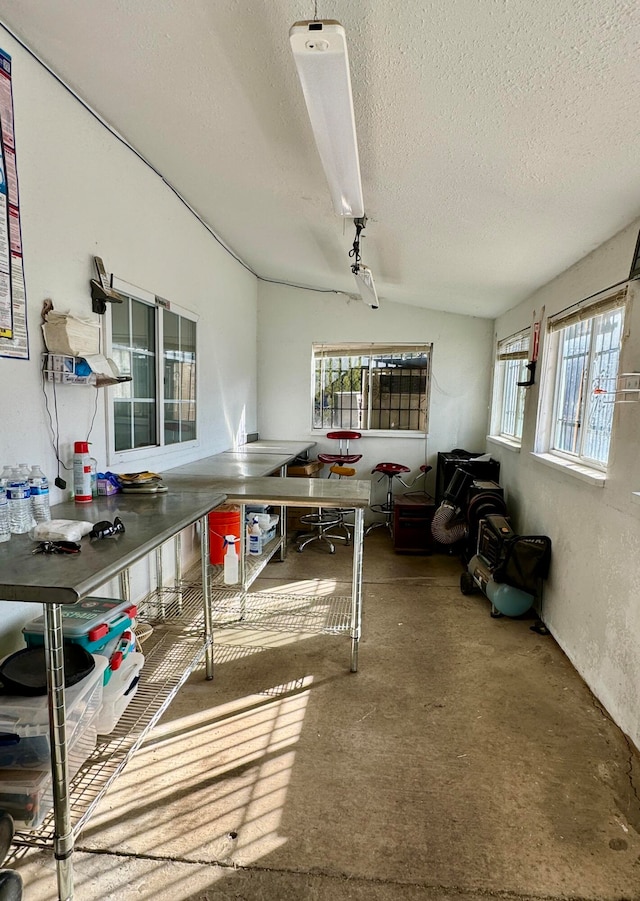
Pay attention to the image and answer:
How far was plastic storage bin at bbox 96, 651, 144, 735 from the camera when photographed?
1.73 m

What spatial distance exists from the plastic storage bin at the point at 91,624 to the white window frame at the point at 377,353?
13.0 feet

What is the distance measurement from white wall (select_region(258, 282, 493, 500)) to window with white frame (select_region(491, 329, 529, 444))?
0.31 metres

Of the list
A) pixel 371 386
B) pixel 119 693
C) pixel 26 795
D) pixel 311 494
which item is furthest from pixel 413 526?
pixel 26 795

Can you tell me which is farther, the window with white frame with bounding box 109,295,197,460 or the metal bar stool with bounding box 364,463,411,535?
the metal bar stool with bounding box 364,463,411,535

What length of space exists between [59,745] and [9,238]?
180 centimetres

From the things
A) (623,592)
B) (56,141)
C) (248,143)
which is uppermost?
(248,143)

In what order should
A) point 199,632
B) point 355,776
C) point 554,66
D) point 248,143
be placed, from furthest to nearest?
point 199,632 < point 248,143 < point 355,776 < point 554,66

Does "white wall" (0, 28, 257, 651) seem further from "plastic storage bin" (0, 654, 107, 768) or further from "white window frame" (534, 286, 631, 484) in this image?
"white window frame" (534, 286, 631, 484)

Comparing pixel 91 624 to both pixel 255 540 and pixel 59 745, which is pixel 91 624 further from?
pixel 255 540

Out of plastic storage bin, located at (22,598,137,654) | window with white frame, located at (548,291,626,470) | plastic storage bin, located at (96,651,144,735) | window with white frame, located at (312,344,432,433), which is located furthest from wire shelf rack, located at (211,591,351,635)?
window with white frame, located at (312,344,432,433)

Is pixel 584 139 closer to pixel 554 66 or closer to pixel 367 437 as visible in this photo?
pixel 554 66

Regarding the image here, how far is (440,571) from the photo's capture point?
4.14 m

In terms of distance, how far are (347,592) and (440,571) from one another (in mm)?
1038

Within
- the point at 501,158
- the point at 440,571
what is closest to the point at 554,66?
the point at 501,158
